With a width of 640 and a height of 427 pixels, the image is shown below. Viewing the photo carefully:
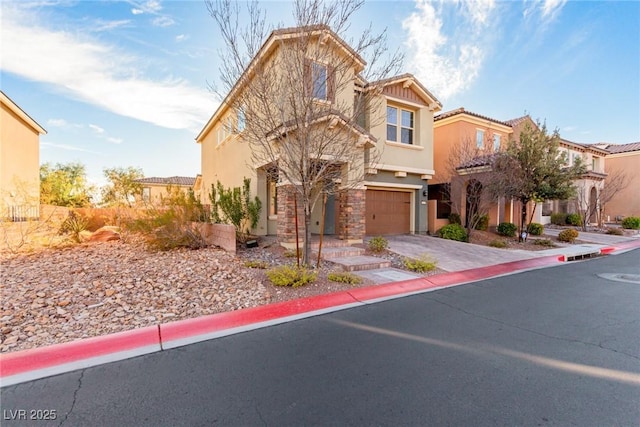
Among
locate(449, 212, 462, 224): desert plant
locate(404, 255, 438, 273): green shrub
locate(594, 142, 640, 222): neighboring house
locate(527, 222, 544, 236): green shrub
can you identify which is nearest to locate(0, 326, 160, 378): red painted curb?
locate(404, 255, 438, 273): green shrub

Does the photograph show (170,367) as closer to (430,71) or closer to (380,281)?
(380,281)

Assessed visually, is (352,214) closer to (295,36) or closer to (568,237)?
(295,36)

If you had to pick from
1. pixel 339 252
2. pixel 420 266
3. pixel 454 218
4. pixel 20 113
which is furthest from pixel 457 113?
pixel 20 113

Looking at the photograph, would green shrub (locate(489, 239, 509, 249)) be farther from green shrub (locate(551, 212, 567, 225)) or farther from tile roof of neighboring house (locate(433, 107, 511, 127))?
green shrub (locate(551, 212, 567, 225))

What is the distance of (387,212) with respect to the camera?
14500 mm

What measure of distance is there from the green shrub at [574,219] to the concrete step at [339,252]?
884 inches

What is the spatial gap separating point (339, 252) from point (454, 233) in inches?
298

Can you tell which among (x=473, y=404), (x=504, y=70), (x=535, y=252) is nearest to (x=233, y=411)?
(x=473, y=404)

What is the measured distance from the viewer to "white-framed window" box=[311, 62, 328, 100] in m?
6.98

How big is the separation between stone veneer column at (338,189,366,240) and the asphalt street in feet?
19.5

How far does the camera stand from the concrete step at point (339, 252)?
955cm

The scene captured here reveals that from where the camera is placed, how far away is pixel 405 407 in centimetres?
277

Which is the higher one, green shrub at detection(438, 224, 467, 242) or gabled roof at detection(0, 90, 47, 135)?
gabled roof at detection(0, 90, 47, 135)

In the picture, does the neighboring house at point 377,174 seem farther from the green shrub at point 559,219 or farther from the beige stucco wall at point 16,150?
the green shrub at point 559,219
